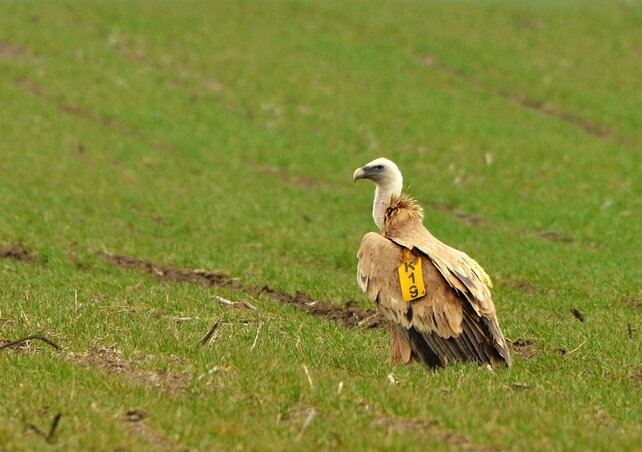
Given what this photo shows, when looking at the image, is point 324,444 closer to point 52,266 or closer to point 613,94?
point 52,266

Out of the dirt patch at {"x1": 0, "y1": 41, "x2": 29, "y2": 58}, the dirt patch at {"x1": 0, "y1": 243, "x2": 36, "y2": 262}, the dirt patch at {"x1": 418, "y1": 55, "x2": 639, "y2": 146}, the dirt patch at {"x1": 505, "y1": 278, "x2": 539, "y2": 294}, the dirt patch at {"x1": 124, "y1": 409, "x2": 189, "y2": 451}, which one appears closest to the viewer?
the dirt patch at {"x1": 124, "y1": 409, "x2": 189, "y2": 451}

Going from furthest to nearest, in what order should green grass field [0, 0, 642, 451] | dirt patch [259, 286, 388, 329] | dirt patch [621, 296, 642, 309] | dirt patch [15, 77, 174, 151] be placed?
dirt patch [15, 77, 174, 151] → dirt patch [621, 296, 642, 309] → dirt patch [259, 286, 388, 329] → green grass field [0, 0, 642, 451]

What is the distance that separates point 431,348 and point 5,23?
1301 inches

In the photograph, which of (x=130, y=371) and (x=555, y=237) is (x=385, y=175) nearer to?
(x=130, y=371)

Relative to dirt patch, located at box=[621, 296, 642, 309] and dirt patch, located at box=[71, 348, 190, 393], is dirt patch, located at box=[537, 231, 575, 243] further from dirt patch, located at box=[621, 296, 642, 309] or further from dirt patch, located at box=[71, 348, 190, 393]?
dirt patch, located at box=[71, 348, 190, 393]

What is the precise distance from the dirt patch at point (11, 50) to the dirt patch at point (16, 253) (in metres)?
20.4

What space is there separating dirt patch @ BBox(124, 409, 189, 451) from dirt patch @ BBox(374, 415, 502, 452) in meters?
1.68

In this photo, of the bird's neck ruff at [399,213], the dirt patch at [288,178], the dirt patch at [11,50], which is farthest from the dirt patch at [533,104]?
the bird's neck ruff at [399,213]

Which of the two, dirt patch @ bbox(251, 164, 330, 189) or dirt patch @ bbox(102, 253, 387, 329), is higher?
dirt patch @ bbox(102, 253, 387, 329)

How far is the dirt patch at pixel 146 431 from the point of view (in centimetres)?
766

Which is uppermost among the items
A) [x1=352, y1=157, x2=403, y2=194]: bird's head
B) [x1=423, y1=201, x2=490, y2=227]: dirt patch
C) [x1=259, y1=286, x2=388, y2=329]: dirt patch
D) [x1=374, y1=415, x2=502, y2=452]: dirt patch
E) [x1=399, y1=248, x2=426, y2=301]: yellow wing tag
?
[x1=352, y1=157, x2=403, y2=194]: bird's head

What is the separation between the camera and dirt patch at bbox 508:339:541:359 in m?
11.7

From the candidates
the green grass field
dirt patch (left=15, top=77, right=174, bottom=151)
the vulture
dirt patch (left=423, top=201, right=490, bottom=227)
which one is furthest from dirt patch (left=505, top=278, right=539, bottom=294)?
dirt patch (left=15, top=77, right=174, bottom=151)

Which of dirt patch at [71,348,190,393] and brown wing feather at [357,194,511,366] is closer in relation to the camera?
dirt patch at [71,348,190,393]
